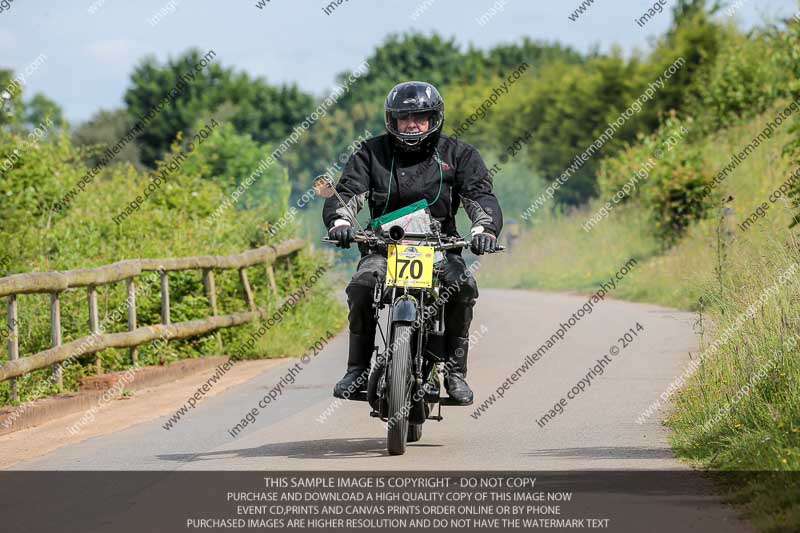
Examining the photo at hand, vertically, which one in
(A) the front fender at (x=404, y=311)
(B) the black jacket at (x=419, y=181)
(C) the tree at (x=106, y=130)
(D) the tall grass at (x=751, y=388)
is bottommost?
Result: (D) the tall grass at (x=751, y=388)

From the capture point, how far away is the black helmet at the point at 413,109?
9.64 m

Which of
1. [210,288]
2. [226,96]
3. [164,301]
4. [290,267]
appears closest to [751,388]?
[164,301]

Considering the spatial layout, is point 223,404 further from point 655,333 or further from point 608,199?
point 608,199

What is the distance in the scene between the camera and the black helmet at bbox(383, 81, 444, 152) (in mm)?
9641

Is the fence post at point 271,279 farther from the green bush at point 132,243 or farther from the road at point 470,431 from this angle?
the road at point 470,431

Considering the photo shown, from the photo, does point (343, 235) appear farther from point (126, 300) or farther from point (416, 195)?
point (126, 300)

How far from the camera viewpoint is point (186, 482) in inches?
336

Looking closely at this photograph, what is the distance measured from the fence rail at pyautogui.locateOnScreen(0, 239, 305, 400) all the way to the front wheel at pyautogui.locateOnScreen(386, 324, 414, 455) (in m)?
4.34

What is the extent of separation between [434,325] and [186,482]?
6.96 ft

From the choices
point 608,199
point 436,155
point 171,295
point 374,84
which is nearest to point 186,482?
point 436,155

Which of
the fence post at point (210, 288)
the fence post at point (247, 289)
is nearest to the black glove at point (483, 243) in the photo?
the fence post at point (210, 288)

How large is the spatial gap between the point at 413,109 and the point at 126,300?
7.27m

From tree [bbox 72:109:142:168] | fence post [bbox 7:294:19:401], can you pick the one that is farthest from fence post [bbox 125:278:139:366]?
tree [bbox 72:109:142:168]

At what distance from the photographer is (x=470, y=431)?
10.7m
